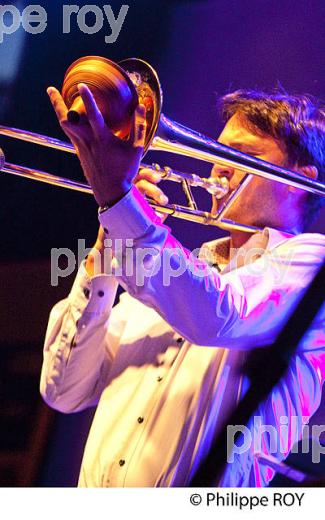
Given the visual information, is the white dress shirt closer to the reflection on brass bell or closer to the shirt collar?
the shirt collar

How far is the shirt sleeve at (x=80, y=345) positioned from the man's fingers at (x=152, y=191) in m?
0.20

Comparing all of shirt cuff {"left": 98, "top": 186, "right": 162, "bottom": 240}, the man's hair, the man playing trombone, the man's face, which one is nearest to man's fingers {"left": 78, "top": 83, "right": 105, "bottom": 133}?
the man playing trombone

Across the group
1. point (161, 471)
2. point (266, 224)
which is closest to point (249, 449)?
point (161, 471)

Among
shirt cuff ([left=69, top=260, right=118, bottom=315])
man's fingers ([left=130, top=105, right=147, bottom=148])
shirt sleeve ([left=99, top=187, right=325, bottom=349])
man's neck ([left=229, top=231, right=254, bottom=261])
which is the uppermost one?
man's fingers ([left=130, top=105, right=147, bottom=148])

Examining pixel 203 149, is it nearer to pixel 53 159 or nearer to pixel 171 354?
pixel 171 354

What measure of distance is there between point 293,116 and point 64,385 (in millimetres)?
904

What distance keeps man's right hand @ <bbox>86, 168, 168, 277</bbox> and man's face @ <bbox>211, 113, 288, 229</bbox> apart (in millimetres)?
249

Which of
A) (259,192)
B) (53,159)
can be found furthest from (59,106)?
(53,159)

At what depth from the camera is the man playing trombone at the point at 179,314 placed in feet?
3.73

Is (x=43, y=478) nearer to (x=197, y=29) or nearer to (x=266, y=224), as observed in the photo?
(x=266, y=224)

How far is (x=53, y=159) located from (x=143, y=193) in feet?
2.47

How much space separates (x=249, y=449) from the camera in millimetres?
1360

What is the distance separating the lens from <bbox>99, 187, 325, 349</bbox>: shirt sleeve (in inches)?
44.7

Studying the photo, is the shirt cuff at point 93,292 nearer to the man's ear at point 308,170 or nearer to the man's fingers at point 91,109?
the man's fingers at point 91,109
